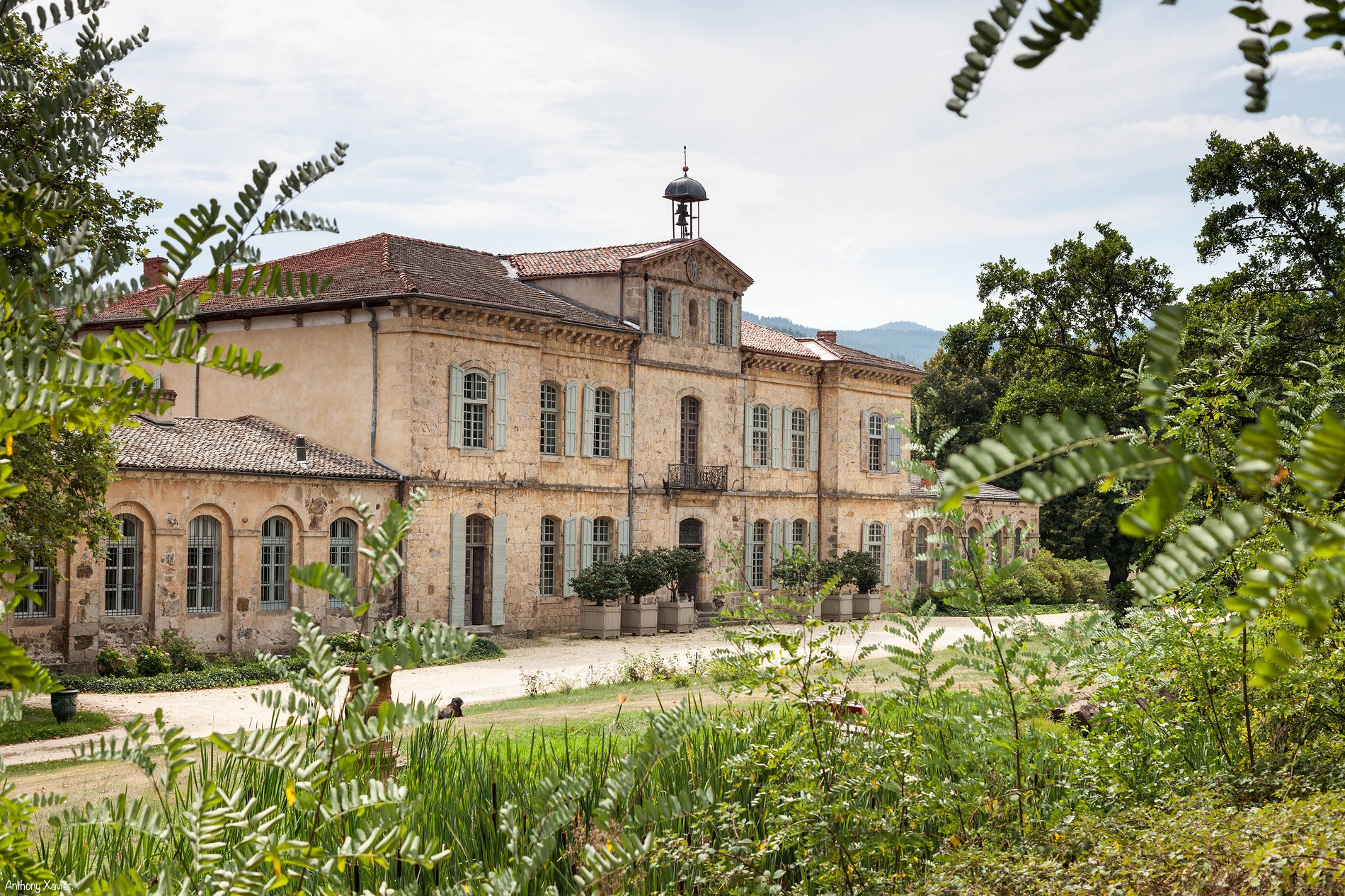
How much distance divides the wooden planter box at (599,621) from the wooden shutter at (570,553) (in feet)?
2.29

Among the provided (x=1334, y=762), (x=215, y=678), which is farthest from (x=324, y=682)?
(x=215, y=678)

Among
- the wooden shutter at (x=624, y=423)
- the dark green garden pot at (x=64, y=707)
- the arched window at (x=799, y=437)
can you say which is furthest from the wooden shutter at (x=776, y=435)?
the dark green garden pot at (x=64, y=707)

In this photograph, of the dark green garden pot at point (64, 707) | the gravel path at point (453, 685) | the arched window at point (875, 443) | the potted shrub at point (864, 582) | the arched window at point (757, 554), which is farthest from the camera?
the arched window at point (875, 443)

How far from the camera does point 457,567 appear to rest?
23.6m

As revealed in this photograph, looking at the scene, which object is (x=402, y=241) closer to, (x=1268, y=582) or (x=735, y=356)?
(x=735, y=356)

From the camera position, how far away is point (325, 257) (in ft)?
88.8

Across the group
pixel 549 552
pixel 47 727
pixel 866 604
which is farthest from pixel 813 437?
pixel 47 727

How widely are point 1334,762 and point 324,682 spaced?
4.75 metres

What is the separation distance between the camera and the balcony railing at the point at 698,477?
2889cm

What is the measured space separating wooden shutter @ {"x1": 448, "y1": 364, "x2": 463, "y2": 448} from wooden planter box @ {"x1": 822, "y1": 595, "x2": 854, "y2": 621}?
1181 centimetres

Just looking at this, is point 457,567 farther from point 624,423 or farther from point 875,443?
point 875,443

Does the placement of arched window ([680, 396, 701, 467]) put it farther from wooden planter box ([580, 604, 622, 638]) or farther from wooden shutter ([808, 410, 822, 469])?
wooden planter box ([580, 604, 622, 638])

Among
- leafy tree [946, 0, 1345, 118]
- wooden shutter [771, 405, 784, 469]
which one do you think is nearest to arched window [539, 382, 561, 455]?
wooden shutter [771, 405, 784, 469]

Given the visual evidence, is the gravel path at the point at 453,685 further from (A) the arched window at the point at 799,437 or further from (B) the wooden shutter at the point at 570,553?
(A) the arched window at the point at 799,437
